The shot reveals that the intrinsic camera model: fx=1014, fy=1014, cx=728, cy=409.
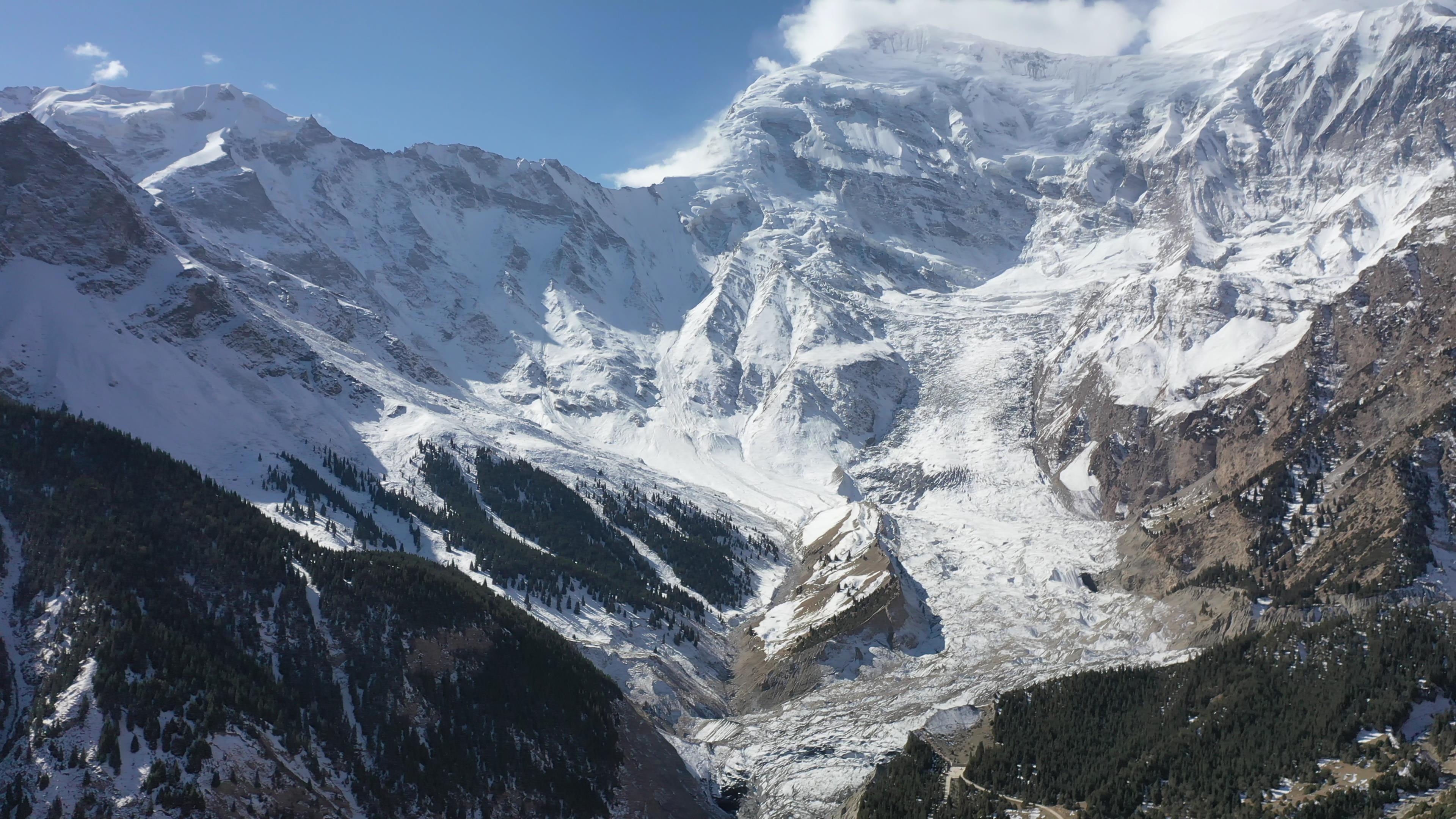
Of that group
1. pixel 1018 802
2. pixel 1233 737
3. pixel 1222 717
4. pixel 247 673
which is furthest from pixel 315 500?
pixel 1233 737

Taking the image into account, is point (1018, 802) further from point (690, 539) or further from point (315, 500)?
point (315, 500)

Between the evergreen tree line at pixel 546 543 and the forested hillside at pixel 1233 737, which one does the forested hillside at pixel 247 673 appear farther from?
the forested hillside at pixel 1233 737

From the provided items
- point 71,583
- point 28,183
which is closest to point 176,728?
point 71,583

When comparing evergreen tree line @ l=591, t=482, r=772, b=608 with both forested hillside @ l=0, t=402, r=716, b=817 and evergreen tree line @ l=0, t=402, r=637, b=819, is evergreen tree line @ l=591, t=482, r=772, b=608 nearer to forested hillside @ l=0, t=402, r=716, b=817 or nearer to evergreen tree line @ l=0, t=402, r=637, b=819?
evergreen tree line @ l=0, t=402, r=637, b=819

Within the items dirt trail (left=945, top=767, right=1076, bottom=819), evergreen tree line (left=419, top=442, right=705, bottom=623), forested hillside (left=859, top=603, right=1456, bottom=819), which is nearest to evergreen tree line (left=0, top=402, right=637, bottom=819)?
evergreen tree line (left=419, top=442, right=705, bottom=623)

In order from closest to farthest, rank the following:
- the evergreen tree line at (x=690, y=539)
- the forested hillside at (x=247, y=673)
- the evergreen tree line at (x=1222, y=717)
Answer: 1. the forested hillside at (x=247, y=673)
2. the evergreen tree line at (x=1222, y=717)
3. the evergreen tree line at (x=690, y=539)

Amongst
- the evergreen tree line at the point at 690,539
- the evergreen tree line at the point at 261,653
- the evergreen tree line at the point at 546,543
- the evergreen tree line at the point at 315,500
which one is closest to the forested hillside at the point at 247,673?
the evergreen tree line at the point at 261,653
